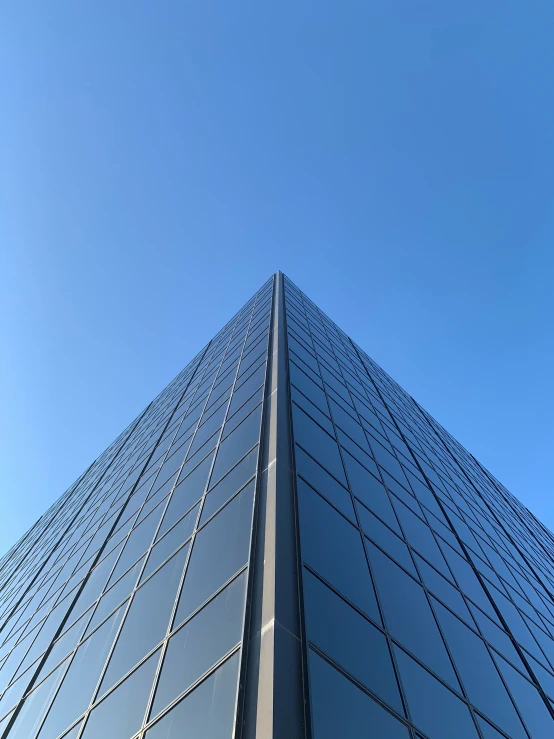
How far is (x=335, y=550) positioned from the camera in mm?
8531

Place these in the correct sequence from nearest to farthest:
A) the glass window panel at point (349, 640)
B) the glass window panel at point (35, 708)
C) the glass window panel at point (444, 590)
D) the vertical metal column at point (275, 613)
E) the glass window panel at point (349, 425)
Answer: the vertical metal column at point (275, 613)
the glass window panel at point (349, 640)
the glass window panel at point (35, 708)
the glass window panel at point (444, 590)
the glass window panel at point (349, 425)

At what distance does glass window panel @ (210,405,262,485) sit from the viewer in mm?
11094

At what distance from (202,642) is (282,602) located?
5.03 feet

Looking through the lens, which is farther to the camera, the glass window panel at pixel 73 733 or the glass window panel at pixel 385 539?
the glass window panel at pixel 385 539

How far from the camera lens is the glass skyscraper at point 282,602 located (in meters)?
6.29

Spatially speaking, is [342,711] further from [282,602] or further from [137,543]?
[137,543]

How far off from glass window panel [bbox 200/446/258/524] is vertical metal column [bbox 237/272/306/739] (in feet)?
1.22

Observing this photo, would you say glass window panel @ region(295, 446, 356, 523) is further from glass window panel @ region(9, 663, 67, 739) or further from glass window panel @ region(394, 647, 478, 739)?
glass window panel @ region(9, 663, 67, 739)

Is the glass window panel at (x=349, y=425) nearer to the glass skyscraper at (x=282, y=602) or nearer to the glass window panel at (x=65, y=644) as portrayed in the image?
the glass skyscraper at (x=282, y=602)

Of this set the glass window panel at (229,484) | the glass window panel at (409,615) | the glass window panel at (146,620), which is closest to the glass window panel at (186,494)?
the glass window panel at (229,484)

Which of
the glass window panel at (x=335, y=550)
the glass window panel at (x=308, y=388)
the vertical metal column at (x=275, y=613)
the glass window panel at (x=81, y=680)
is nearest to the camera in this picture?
the vertical metal column at (x=275, y=613)

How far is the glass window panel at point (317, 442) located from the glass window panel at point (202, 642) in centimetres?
406

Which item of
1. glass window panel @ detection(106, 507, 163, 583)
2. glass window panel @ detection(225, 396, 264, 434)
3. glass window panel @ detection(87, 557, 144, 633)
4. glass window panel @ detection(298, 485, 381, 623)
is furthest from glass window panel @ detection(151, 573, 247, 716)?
glass window panel @ detection(225, 396, 264, 434)

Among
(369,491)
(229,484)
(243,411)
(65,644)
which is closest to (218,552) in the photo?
(229,484)
